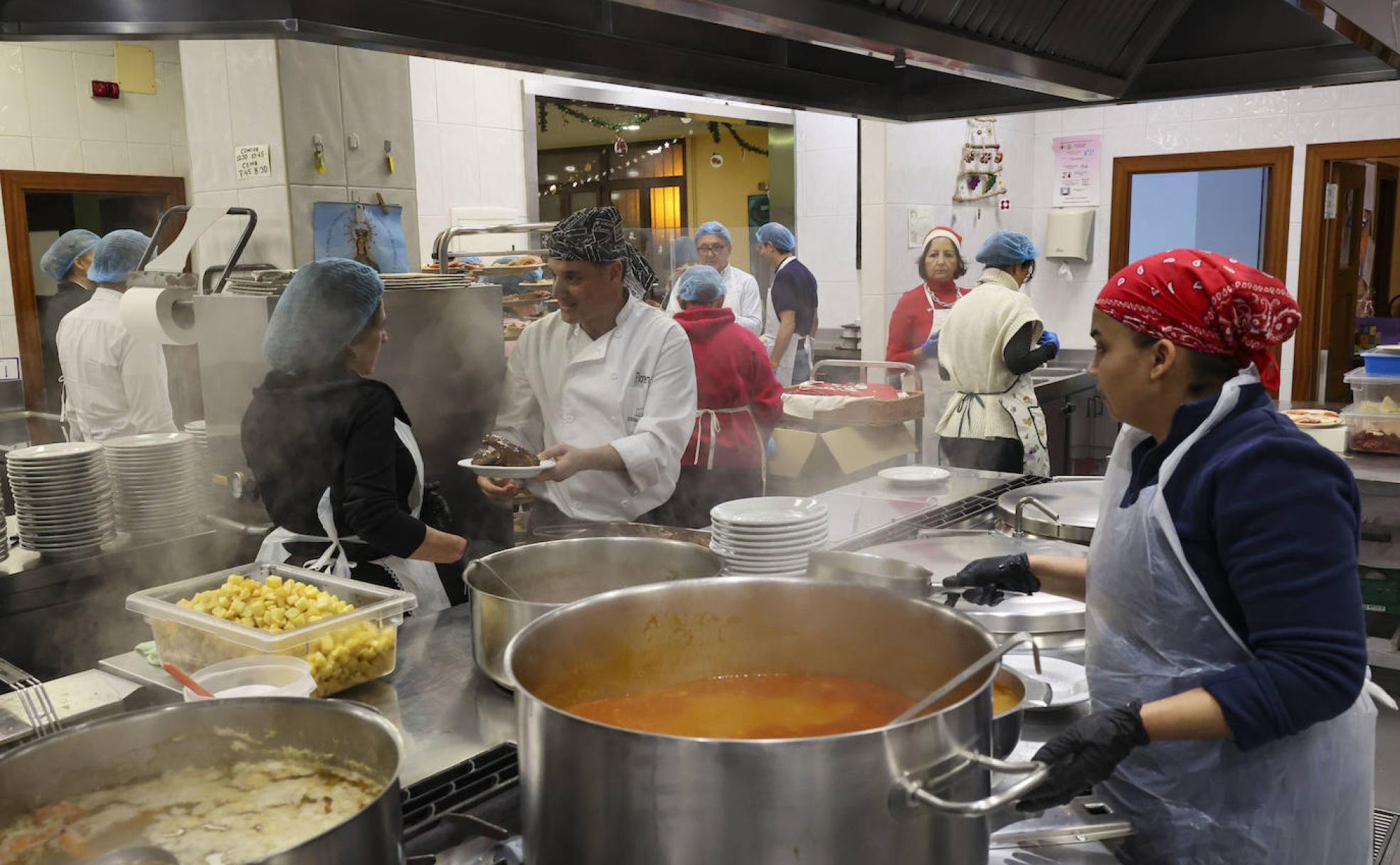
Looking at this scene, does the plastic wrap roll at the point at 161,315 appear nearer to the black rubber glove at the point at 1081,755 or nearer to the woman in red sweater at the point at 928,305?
the black rubber glove at the point at 1081,755

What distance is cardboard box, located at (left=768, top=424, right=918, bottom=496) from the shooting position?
523 centimetres

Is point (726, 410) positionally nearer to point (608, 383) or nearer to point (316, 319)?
point (608, 383)

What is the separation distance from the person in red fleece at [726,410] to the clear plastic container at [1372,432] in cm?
211

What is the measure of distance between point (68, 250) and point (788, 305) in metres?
4.06

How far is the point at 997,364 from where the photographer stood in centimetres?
482

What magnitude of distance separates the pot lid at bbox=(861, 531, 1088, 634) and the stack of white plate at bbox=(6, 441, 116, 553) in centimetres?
224

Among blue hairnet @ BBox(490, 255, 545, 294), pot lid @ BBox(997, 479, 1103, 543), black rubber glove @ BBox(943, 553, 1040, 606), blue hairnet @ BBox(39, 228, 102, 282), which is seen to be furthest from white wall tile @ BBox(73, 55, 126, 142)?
black rubber glove @ BBox(943, 553, 1040, 606)

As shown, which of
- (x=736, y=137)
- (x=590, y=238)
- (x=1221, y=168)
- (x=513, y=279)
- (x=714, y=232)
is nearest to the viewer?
(x=590, y=238)

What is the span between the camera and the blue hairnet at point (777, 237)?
6.68 meters

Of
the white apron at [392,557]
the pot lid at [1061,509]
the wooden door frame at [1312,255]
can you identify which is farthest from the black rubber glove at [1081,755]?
the wooden door frame at [1312,255]

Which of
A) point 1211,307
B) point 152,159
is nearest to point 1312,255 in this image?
point 1211,307

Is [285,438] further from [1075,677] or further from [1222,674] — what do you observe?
[1222,674]

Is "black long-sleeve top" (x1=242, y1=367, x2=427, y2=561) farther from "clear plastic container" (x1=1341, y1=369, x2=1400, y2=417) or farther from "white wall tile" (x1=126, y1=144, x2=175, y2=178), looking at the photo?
"white wall tile" (x1=126, y1=144, x2=175, y2=178)

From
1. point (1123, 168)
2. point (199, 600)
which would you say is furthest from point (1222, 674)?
point (1123, 168)
